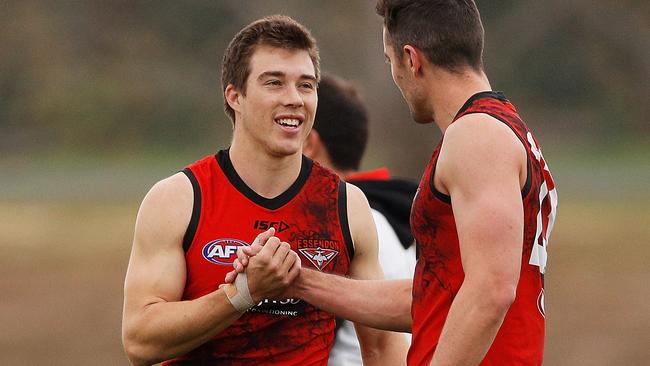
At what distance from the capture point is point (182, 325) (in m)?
4.67

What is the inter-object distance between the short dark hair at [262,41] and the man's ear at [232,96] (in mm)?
17

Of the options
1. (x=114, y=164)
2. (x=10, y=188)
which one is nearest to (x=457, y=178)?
(x=10, y=188)

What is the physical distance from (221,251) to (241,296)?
28 cm

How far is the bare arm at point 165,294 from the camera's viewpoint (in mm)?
4668

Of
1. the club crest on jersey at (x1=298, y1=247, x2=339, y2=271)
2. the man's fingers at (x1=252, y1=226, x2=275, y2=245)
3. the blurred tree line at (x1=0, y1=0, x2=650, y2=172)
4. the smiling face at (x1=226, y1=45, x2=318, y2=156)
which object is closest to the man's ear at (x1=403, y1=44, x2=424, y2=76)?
the smiling face at (x1=226, y1=45, x2=318, y2=156)

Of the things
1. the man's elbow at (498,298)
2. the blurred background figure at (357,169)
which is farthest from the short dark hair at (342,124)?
the man's elbow at (498,298)

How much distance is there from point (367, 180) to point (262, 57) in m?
1.66

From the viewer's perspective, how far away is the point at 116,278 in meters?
16.8

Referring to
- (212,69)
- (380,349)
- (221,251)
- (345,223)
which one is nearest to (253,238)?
(221,251)

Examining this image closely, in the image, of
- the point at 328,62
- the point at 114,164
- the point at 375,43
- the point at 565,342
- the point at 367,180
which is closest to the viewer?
the point at 367,180

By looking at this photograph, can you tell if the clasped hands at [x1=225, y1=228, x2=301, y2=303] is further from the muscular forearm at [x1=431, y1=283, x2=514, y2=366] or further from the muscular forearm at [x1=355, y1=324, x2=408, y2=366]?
the muscular forearm at [x1=431, y1=283, x2=514, y2=366]

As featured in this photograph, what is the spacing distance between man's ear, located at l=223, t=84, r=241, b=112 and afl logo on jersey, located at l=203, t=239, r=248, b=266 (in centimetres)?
61

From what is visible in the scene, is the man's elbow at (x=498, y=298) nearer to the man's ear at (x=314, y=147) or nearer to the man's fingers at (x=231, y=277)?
the man's fingers at (x=231, y=277)

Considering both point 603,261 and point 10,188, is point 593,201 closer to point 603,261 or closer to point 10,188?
point 603,261
